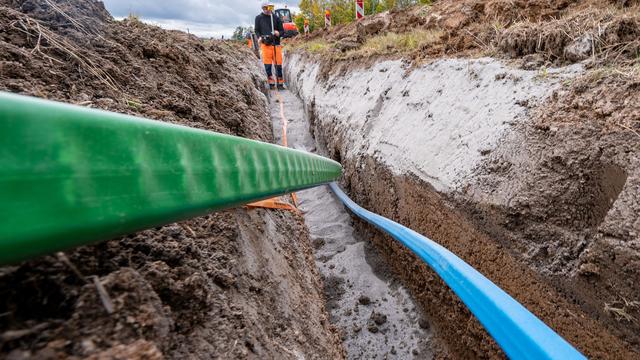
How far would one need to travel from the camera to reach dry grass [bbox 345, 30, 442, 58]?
12.2 feet

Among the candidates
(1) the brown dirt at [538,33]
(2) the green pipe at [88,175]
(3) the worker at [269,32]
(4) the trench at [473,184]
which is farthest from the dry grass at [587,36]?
(3) the worker at [269,32]

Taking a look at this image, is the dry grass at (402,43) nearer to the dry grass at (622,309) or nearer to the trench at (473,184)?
the trench at (473,184)

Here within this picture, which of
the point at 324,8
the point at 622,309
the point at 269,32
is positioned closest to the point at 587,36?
the point at 622,309

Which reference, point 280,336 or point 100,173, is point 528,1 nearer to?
point 280,336

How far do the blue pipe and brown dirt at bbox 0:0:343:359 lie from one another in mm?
710

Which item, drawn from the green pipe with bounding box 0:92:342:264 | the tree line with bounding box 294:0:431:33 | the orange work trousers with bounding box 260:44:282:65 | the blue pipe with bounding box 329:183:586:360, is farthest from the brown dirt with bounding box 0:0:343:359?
the tree line with bounding box 294:0:431:33

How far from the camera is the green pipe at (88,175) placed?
0.53 meters

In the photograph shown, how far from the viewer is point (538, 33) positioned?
7.72ft

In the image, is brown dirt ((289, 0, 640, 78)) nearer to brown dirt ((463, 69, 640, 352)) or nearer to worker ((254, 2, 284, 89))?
brown dirt ((463, 69, 640, 352))

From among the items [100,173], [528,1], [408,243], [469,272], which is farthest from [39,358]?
[528,1]

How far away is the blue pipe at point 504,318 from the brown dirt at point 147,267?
0.71m

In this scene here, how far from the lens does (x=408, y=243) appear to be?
2084 millimetres

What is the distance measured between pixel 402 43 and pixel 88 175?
4.03 m

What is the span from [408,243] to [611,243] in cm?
94
